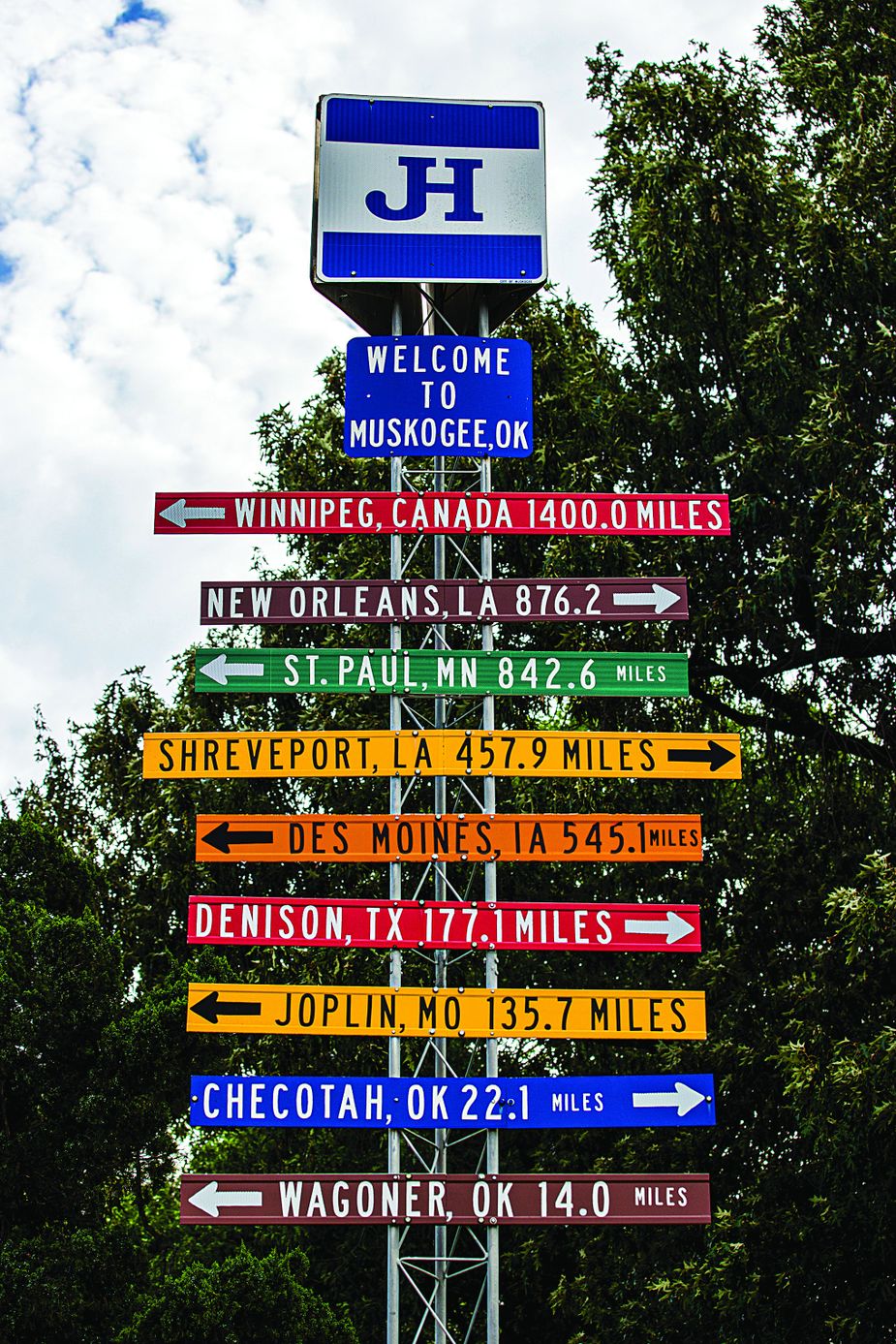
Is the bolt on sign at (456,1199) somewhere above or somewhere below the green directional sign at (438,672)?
below

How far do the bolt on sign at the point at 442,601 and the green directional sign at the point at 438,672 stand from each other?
0.80ft

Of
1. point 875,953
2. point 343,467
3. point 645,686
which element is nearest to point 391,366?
point 645,686

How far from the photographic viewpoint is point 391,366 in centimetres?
1046

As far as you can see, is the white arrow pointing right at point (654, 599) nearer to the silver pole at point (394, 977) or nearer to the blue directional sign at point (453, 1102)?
the silver pole at point (394, 977)

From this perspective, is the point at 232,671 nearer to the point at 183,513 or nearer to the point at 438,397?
the point at 183,513

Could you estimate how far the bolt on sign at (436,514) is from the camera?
1005cm

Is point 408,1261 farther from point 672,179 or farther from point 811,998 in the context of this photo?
point 672,179

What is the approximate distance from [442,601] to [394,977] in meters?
2.26

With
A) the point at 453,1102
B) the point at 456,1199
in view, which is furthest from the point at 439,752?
the point at 456,1199

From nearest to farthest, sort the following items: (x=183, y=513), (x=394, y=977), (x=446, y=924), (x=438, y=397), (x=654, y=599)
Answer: (x=446, y=924) → (x=394, y=977) → (x=654, y=599) → (x=183, y=513) → (x=438, y=397)

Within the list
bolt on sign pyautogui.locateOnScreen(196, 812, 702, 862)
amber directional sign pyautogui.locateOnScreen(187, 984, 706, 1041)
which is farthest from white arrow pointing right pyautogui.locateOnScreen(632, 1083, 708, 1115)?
bolt on sign pyautogui.locateOnScreen(196, 812, 702, 862)

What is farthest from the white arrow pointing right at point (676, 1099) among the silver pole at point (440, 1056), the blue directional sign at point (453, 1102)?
the silver pole at point (440, 1056)

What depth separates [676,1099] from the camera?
29.8ft

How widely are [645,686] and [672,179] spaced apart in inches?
290
